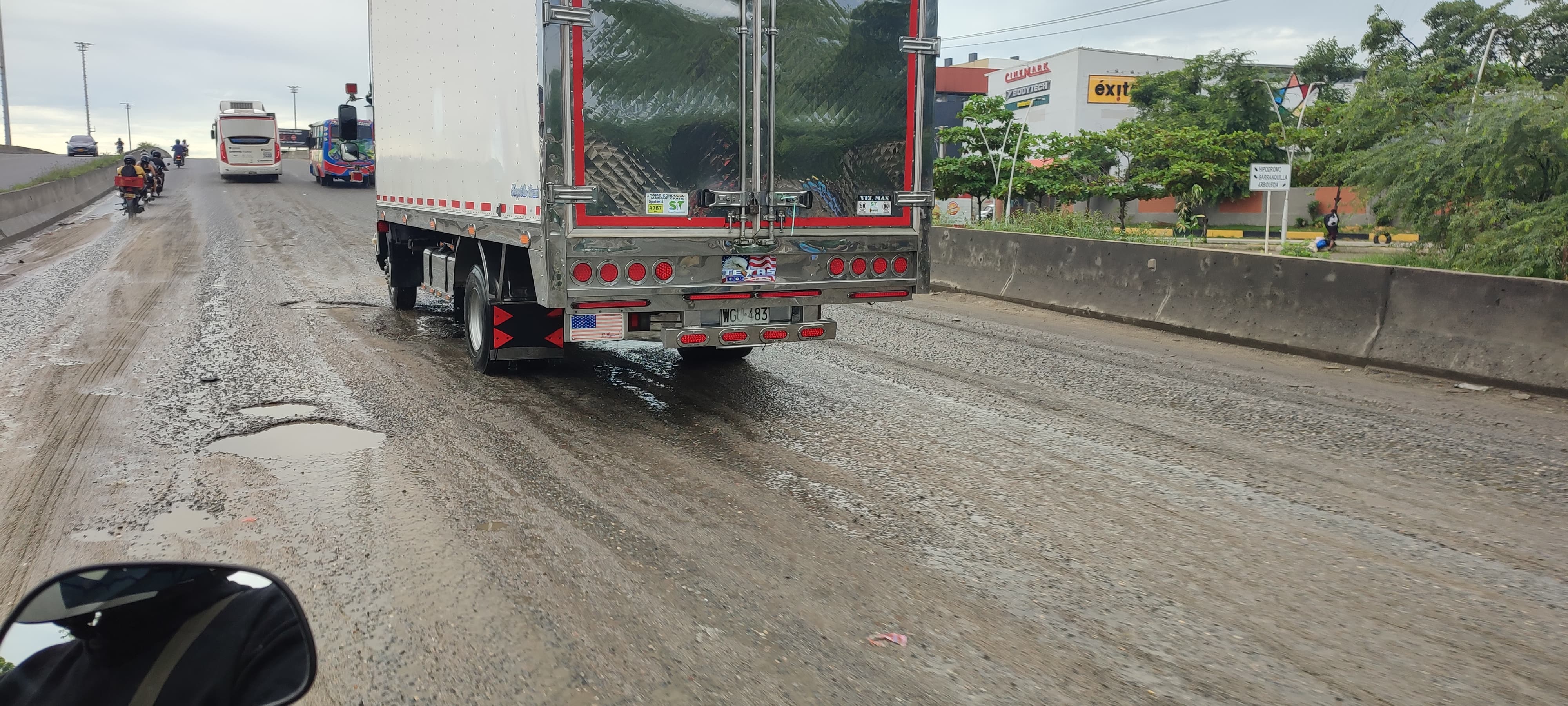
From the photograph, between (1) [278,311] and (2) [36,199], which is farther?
(2) [36,199]

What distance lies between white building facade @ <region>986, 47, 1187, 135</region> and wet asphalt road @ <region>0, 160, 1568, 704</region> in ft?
201

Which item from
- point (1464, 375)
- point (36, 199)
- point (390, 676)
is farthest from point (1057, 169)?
point (390, 676)

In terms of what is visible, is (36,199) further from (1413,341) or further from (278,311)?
(1413,341)

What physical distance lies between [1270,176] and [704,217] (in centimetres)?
1778

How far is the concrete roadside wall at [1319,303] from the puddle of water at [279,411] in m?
8.60

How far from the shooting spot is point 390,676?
11.8 feet

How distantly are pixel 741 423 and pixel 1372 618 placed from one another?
13.2 ft

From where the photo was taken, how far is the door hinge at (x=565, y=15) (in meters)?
6.68

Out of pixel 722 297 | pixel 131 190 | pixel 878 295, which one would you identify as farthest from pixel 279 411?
pixel 131 190

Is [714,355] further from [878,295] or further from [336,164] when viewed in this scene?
[336,164]

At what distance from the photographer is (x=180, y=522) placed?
16.9 ft

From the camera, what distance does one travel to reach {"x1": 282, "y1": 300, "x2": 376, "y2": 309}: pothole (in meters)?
12.8

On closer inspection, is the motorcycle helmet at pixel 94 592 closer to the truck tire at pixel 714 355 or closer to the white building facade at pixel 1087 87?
the truck tire at pixel 714 355

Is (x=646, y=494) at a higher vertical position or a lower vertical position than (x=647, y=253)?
lower
